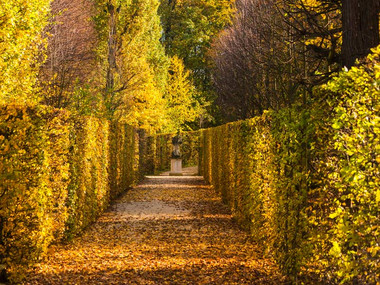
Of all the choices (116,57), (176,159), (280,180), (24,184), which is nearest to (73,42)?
(116,57)

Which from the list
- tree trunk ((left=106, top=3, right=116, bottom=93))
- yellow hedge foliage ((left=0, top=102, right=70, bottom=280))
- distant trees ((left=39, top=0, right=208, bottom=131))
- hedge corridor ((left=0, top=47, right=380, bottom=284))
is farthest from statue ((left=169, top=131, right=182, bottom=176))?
yellow hedge foliage ((left=0, top=102, right=70, bottom=280))

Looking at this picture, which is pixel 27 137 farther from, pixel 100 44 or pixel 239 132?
pixel 100 44

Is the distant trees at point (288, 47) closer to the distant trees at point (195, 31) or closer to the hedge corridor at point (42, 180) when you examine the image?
the hedge corridor at point (42, 180)

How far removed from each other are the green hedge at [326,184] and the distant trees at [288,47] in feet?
4.67

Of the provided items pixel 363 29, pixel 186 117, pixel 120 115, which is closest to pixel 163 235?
pixel 363 29

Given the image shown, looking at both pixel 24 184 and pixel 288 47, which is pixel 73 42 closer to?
pixel 288 47

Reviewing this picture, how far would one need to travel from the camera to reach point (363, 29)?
26.0 feet

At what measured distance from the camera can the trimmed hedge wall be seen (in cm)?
680

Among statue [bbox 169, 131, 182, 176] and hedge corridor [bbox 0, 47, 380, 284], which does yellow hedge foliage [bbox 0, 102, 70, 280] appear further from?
statue [bbox 169, 131, 182, 176]

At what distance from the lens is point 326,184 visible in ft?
15.5

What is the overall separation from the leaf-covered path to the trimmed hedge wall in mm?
409

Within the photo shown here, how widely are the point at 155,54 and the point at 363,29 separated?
2248cm

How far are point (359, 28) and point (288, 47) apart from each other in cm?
726

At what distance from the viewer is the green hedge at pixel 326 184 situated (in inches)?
150
